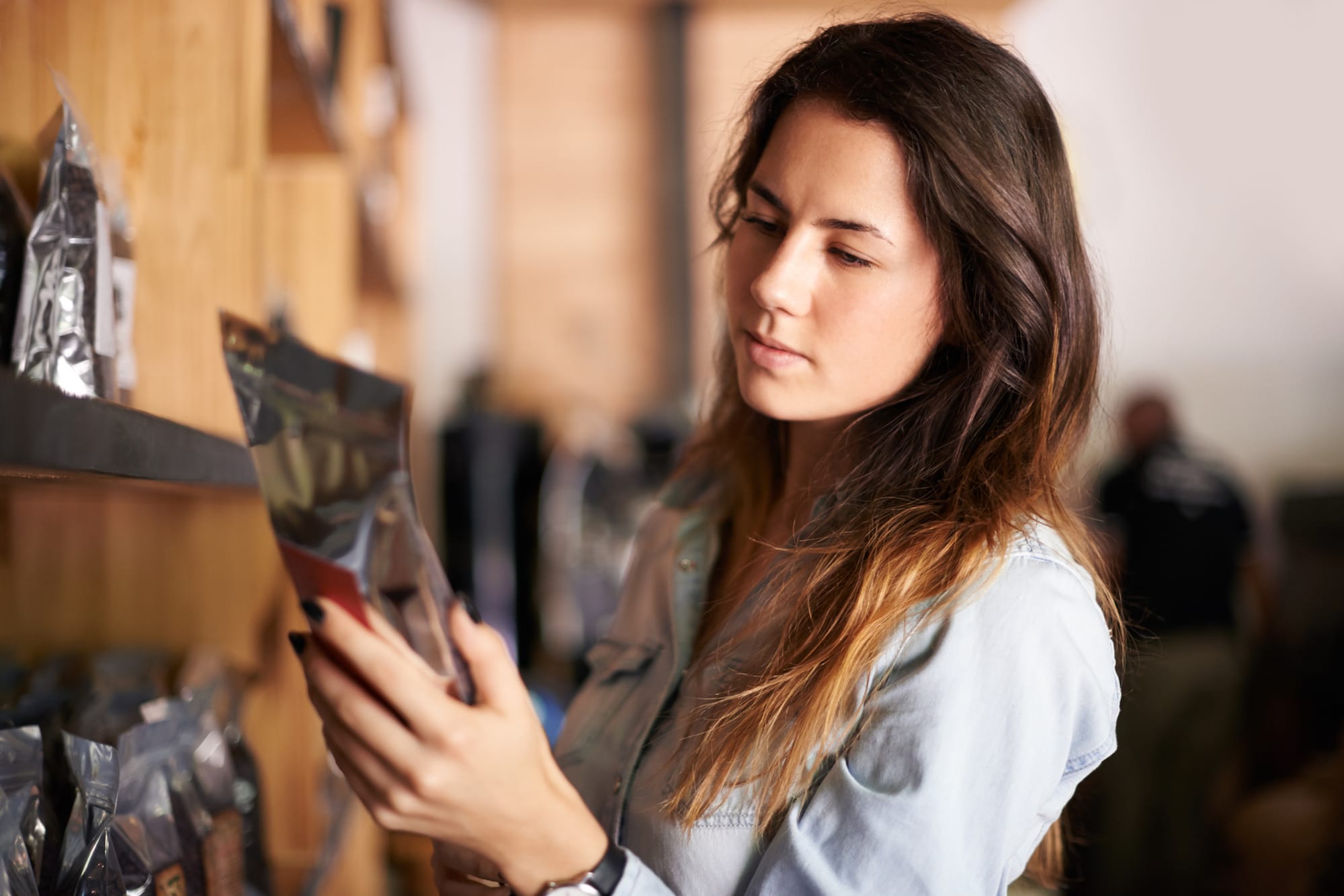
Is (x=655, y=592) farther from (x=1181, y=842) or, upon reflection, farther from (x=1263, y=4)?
(x=1263, y=4)

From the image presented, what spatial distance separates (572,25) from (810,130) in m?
4.14

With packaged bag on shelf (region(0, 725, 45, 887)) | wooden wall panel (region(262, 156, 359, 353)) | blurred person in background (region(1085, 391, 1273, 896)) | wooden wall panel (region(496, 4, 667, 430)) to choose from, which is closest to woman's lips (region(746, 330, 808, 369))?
packaged bag on shelf (region(0, 725, 45, 887))

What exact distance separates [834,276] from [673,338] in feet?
12.6

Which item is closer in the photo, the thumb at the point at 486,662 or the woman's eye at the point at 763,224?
the thumb at the point at 486,662

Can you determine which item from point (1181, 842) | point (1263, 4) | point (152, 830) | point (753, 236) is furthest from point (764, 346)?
point (1263, 4)

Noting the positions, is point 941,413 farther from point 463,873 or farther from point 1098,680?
point 463,873

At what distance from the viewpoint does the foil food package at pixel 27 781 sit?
66cm

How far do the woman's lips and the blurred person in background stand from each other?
302cm

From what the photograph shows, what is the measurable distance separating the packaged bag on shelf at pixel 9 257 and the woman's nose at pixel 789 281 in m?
0.53

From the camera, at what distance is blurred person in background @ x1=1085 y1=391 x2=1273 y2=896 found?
3592 millimetres

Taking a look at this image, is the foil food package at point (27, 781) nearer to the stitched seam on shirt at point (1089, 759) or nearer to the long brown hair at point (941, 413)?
the long brown hair at point (941, 413)

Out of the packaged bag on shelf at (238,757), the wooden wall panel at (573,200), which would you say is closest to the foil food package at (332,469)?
the packaged bag on shelf at (238,757)

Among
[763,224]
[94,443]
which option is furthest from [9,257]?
[763,224]

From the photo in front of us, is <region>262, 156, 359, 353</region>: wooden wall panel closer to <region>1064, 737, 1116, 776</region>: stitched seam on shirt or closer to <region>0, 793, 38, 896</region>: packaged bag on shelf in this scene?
<region>0, 793, 38, 896</region>: packaged bag on shelf
